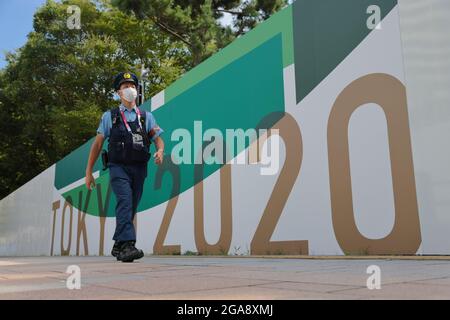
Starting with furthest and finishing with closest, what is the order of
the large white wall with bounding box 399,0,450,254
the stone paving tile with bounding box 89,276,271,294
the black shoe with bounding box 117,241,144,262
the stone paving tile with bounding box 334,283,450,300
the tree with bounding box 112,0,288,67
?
1. the tree with bounding box 112,0,288,67
2. the black shoe with bounding box 117,241,144,262
3. the large white wall with bounding box 399,0,450,254
4. the stone paving tile with bounding box 89,276,271,294
5. the stone paving tile with bounding box 334,283,450,300

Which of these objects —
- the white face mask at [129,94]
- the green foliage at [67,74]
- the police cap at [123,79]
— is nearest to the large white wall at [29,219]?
the green foliage at [67,74]

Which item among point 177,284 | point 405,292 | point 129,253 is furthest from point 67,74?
point 405,292

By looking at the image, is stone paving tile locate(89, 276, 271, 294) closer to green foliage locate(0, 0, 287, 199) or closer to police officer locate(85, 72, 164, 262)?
police officer locate(85, 72, 164, 262)

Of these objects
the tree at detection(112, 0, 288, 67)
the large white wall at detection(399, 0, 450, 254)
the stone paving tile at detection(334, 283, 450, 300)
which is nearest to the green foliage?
the tree at detection(112, 0, 288, 67)

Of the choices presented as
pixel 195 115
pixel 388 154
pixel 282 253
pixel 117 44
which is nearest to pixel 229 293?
A: pixel 388 154

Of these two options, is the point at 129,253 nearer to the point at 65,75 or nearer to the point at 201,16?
the point at 201,16

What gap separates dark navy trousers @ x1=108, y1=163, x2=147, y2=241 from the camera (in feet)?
12.5

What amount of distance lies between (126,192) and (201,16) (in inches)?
566

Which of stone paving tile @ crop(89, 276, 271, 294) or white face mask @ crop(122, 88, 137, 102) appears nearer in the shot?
stone paving tile @ crop(89, 276, 271, 294)

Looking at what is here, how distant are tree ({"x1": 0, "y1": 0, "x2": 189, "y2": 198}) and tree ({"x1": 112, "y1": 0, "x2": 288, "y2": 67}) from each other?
3.00 m

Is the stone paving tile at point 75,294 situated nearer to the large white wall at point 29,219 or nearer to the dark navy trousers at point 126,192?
the dark navy trousers at point 126,192

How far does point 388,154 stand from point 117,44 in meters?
20.1

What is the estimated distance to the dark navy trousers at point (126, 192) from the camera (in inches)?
150
